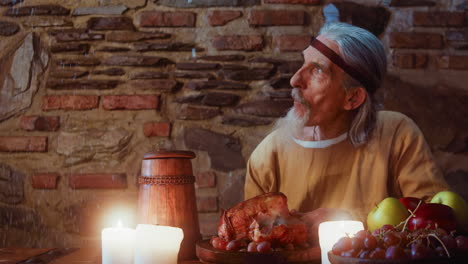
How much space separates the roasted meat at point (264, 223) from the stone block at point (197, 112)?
807 mm

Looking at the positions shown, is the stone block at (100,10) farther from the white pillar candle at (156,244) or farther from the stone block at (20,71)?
the white pillar candle at (156,244)

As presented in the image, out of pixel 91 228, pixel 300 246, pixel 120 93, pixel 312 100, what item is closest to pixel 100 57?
pixel 120 93

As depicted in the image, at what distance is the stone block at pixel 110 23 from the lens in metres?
1.93

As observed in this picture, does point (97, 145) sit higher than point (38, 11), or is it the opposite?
point (38, 11)

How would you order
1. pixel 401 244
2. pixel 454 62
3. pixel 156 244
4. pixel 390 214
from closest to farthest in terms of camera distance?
1. pixel 401 244
2. pixel 156 244
3. pixel 390 214
4. pixel 454 62

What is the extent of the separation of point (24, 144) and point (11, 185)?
173 mm

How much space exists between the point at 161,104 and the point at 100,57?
321 millimetres

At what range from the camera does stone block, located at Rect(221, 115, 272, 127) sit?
1.87 m

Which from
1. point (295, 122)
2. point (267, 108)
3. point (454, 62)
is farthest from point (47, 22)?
point (454, 62)

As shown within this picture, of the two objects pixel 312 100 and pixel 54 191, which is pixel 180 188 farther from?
pixel 54 191

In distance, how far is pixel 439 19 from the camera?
6.11 ft

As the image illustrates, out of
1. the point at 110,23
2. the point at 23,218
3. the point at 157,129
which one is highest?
the point at 110,23

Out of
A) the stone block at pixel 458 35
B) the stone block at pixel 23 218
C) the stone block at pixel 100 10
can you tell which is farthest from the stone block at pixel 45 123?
the stone block at pixel 458 35

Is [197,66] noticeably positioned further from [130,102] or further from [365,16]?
[365,16]
